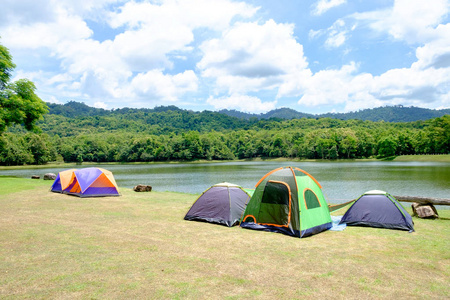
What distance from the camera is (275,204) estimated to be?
9750mm

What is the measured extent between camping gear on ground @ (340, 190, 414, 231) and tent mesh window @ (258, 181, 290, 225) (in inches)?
105

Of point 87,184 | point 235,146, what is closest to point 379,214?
point 87,184

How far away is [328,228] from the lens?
994 cm

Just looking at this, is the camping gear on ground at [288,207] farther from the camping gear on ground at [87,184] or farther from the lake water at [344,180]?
the camping gear on ground at [87,184]

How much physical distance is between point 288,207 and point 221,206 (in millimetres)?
2665

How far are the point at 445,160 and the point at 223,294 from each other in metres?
91.0

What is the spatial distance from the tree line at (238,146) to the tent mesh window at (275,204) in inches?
3712

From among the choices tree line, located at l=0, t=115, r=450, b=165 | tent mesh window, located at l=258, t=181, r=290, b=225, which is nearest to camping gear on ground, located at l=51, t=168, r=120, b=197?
tent mesh window, located at l=258, t=181, r=290, b=225

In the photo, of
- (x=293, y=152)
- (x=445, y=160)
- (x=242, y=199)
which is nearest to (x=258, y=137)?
(x=293, y=152)

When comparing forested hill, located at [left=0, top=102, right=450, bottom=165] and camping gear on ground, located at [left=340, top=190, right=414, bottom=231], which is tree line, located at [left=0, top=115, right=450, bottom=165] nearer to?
forested hill, located at [left=0, top=102, right=450, bottom=165]

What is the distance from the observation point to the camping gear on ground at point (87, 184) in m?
17.3

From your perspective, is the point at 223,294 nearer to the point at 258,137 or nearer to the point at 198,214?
the point at 198,214

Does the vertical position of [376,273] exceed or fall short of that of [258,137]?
it falls short

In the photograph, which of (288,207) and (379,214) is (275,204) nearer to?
(288,207)
